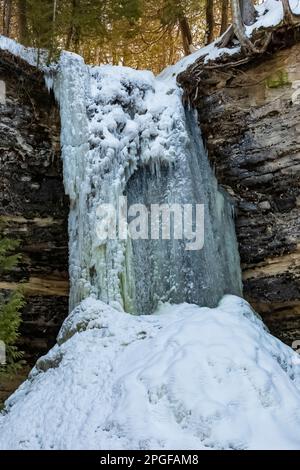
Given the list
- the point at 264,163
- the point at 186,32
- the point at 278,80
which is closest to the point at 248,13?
the point at 278,80

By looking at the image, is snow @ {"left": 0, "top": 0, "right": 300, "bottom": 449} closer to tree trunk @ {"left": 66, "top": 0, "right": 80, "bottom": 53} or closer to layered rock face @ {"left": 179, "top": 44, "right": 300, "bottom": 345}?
layered rock face @ {"left": 179, "top": 44, "right": 300, "bottom": 345}

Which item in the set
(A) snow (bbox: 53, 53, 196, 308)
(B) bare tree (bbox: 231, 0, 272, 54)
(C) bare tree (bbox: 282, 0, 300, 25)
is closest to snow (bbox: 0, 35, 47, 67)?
(A) snow (bbox: 53, 53, 196, 308)

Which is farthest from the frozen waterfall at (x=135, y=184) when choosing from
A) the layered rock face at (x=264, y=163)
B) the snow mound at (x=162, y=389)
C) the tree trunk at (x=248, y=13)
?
the tree trunk at (x=248, y=13)

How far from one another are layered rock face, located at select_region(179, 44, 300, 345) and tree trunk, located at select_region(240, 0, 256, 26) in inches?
30.8

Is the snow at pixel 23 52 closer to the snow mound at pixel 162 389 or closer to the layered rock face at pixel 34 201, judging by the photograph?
the layered rock face at pixel 34 201

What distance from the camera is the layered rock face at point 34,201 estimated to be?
7934 mm

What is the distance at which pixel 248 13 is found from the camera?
8.11 metres

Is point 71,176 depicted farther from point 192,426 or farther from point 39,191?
point 192,426

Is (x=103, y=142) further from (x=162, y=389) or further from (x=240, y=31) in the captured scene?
(x=162, y=389)

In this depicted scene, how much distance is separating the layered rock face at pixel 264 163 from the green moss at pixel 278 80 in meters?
0.02

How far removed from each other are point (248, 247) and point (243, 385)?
3708 millimetres

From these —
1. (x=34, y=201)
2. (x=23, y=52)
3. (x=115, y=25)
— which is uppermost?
(x=115, y=25)

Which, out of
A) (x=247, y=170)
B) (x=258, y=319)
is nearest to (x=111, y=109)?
(x=247, y=170)

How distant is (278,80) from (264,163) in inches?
51.3
